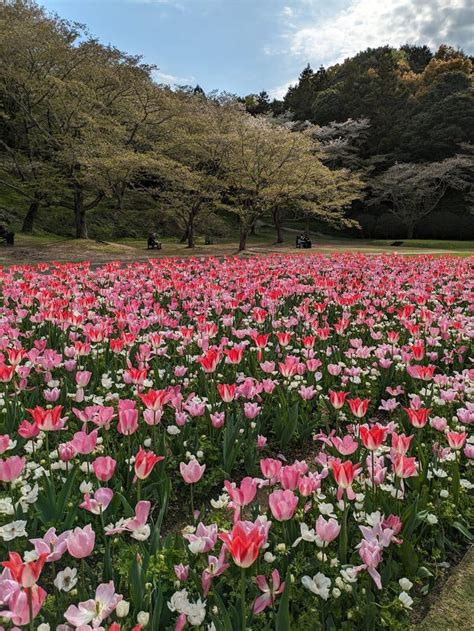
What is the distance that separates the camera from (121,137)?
2227cm

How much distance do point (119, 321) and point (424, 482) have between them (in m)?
2.78

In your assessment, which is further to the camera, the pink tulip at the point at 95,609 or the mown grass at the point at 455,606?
the mown grass at the point at 455,606

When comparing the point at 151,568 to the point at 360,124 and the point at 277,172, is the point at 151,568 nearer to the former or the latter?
the point at 277,172

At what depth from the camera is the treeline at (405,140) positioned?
36.2 meters

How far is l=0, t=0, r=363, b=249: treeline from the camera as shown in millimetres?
20703

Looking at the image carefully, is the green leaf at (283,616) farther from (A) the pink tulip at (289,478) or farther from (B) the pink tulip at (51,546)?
(B) the pink tulip at (51,546)

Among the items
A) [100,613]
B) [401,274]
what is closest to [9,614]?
[100,613]

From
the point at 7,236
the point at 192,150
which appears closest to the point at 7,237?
the point at 7,236

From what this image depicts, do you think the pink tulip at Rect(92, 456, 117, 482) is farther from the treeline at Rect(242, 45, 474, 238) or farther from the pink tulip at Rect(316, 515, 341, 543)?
the treeline at Rect(242, 45, 474, 238)

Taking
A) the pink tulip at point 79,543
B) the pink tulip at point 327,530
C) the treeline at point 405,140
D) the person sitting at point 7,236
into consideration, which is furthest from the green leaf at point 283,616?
the treeline at point 405,140

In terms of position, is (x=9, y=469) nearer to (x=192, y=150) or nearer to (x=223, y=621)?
(x=223, y=621)

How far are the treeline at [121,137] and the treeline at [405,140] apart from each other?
13.1 meters

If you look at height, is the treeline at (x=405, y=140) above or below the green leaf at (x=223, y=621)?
above

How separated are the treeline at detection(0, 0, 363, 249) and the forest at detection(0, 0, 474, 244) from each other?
3.0 inches
